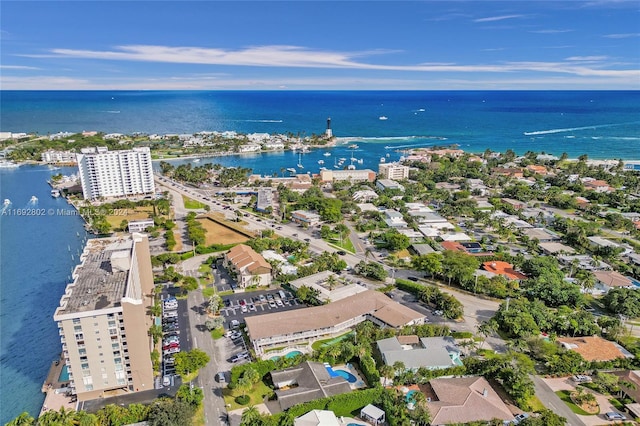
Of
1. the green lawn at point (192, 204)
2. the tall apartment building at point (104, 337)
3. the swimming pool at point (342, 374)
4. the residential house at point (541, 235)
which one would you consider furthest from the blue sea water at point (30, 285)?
the residential house at point (541, 235)

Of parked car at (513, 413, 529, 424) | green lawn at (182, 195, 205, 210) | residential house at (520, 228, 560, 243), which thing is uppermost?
green lawn at (182, 195, 205, 210)

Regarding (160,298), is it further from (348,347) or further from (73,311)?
(348,347)

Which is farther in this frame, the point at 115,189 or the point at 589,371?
the point at 115,189

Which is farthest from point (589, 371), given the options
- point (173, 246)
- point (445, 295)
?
point (173, 246)

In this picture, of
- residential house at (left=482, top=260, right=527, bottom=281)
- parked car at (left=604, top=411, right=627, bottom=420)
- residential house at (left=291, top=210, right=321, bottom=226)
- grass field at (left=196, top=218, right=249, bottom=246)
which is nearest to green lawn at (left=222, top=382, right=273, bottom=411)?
parked car at (left=604, top=411, right=627, bottom=420)

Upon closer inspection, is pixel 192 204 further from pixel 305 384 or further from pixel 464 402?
pixel 464 402

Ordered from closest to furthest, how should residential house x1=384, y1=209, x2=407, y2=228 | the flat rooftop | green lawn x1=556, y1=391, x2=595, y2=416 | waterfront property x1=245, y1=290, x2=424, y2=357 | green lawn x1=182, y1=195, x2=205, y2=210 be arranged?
the flat rooftop < green lawn x1=556, y1=391, x2=595, y2=416 < waterfront property x1=245, y1=290, x2=424, y2=357 < residential house x1=384, y1=209, x2=407, y2=228 < green lawn x1=182, y1=195, x2=205, y2=210

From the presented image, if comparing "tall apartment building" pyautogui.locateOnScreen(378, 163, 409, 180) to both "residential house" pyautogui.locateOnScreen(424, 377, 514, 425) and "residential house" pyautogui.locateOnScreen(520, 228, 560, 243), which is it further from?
"residential house" pyautogui.locateOnScreen(424, 377, 514, 425)
